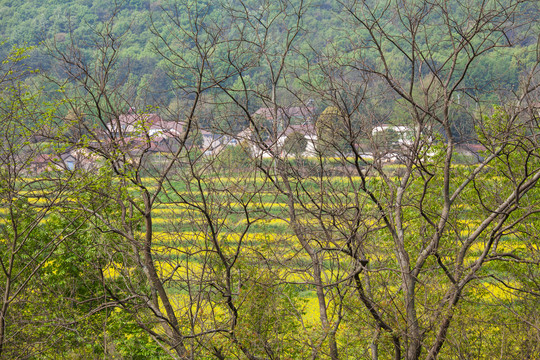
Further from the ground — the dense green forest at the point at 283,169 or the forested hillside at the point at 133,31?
the forested hillside at the point at 133,31

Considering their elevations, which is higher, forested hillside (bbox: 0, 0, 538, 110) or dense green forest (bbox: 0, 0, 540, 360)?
forested hillside (bbox: 0, 0, 538, 110)

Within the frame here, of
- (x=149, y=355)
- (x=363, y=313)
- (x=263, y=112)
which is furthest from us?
(x=149, y=355)

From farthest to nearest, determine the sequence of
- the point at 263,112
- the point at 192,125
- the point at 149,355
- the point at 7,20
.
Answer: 1. the point at 7,20
2. the point at 149,355
3. the point at 263,112
4. the point at 192,125

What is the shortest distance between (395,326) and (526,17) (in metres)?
3.85

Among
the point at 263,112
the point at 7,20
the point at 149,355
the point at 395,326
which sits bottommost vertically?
the point at 149,355

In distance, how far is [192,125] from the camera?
6.52 m

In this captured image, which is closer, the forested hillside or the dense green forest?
the dense green forest

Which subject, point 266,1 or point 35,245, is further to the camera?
point 35,245

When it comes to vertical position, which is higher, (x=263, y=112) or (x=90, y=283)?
(x=263, y=112)

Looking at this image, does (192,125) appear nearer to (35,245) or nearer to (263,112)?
(263,112)

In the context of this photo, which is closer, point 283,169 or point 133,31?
point 283,169

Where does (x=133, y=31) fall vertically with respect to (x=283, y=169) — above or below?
above

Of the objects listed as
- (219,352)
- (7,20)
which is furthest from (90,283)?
(7,20)

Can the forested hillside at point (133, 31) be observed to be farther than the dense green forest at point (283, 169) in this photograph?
Yes
